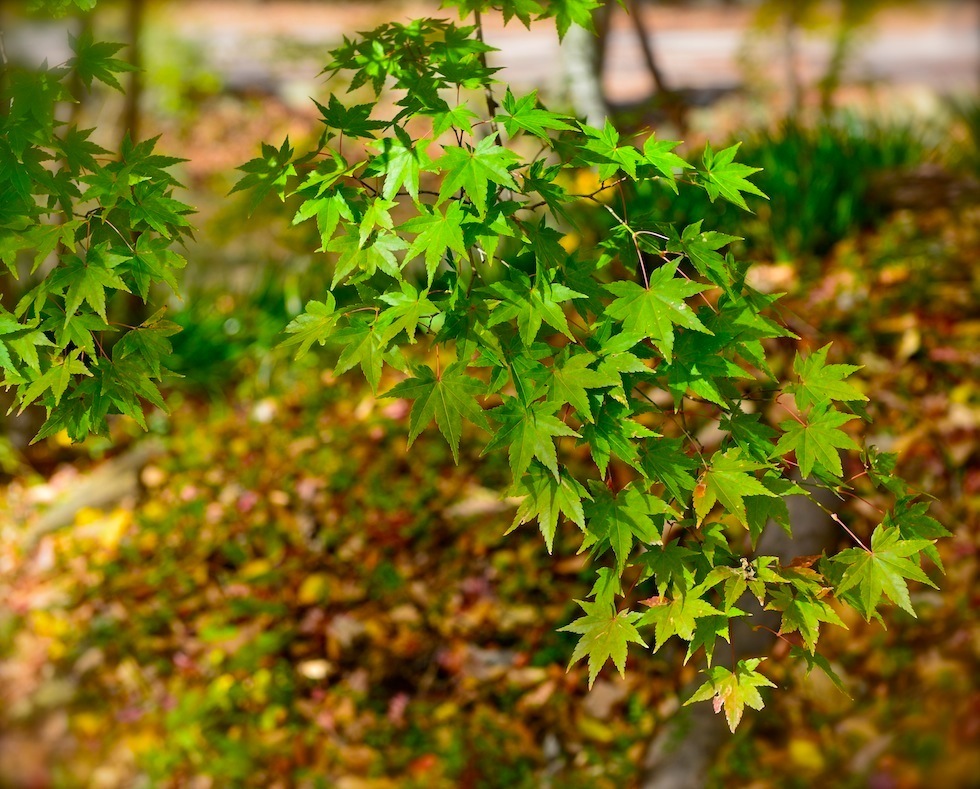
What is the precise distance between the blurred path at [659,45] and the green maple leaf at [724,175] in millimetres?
7769

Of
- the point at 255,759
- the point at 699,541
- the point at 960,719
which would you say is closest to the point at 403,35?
the point at 699,541

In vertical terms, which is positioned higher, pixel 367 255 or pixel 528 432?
pixel 367 255

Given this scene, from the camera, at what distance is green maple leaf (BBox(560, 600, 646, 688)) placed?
1.67 meters

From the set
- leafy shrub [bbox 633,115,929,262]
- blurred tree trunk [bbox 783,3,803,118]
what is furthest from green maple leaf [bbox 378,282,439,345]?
blurred tree trunk [bbox 783,3,803,118]

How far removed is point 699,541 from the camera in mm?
1713

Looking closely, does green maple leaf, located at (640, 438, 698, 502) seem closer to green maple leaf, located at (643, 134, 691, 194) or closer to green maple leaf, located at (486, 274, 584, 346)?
green maple leaf, located at (486, 274, 584, 346)

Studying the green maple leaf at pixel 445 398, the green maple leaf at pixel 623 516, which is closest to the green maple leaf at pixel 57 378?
the green maple leaf at pixel 445 398

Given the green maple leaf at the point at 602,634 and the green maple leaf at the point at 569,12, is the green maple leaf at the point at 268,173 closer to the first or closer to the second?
the green maple leaf at the point at 569,12

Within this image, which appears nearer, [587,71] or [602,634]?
[602,634]

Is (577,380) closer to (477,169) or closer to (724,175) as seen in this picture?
(477,169)

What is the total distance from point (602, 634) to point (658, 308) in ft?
2.12

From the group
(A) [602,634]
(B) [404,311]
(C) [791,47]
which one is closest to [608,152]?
(B) [404,311]

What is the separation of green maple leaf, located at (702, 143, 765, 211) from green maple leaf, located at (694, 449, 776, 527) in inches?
18.9

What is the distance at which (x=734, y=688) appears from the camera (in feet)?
5.54
